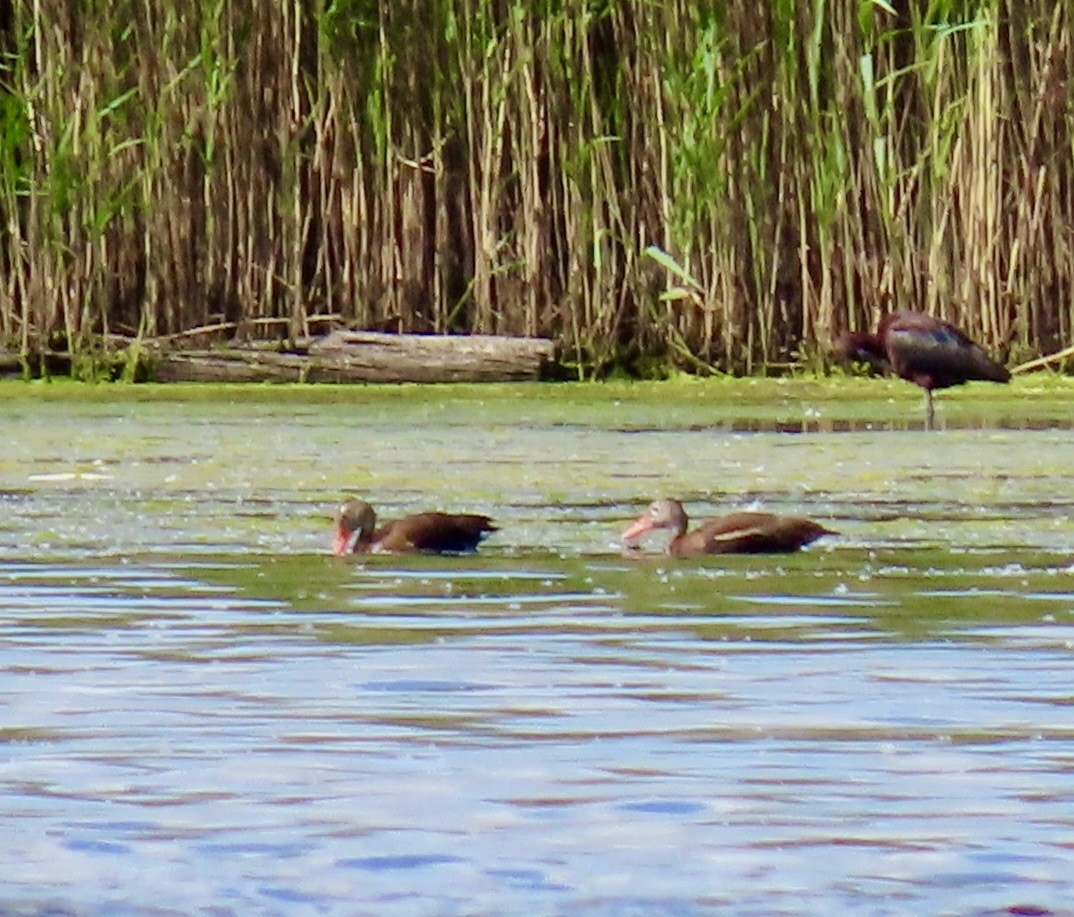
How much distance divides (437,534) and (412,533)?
85 mm

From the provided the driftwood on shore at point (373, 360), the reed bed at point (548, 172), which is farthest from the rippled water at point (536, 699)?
the driftwood on shore at point (373, 360)

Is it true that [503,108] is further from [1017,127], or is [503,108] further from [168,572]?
[168,572]

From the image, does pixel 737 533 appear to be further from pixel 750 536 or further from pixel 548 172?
pixel 548 172

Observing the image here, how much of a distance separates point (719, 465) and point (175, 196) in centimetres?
392

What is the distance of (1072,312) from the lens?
11062mm

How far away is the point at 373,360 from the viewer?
11.6 meters

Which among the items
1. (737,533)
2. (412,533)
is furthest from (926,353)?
(412,533)

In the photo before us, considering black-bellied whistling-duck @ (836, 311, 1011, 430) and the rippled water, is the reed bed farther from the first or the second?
the rippled water

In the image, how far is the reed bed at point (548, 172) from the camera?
11.1m

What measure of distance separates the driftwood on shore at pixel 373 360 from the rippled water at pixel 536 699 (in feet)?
10.9

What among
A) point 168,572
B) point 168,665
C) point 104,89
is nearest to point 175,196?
point 104,89

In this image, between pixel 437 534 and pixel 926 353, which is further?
pixel 926 353

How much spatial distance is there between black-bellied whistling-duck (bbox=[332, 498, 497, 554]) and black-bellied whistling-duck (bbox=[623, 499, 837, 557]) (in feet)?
1.04

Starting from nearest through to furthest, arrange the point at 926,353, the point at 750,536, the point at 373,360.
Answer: the point at 750,536 < the point at 926,353 < the point at 373,360
